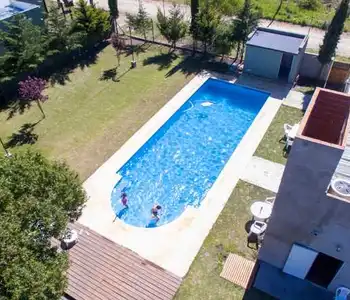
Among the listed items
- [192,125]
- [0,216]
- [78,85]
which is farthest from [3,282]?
[78,85]

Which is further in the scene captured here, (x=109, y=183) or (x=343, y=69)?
(x=343, y=69)

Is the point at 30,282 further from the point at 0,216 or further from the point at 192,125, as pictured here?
the point at 192,125

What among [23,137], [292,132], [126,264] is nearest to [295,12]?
[292,132]

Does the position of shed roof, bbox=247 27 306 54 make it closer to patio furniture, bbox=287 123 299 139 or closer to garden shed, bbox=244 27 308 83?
garden shed, bbox=244 27 308 83

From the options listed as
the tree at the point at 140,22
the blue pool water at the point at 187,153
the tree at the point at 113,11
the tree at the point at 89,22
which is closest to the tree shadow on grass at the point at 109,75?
the tree at the point at 89,22

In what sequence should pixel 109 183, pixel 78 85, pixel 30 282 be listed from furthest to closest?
1. pixel 78 85
2. pixel 109 183
3. pixel 30 282

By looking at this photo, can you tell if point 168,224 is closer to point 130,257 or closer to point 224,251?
point 130,257

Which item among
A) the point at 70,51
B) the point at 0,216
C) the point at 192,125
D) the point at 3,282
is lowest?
the point at 192,125
